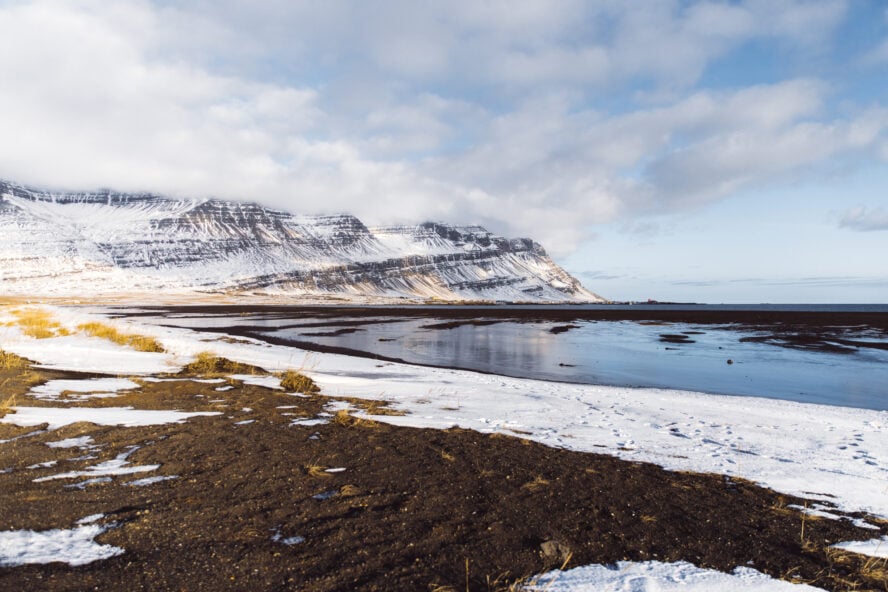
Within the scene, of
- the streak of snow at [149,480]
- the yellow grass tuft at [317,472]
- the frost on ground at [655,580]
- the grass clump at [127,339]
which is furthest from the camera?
the grass clump at [127,339]

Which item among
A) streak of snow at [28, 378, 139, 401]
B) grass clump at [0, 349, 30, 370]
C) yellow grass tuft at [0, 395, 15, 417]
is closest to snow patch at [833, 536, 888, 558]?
yellow grass tuft at [0, 395, 15, 417]

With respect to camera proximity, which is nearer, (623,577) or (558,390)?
(623,577)

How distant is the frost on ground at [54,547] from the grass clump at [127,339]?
1834 cm

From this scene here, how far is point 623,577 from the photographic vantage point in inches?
166

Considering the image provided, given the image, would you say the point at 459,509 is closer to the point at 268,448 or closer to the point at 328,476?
the point at 328,476

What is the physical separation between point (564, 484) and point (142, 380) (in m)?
12.0

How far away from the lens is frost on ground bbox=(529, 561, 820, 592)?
4070 mm

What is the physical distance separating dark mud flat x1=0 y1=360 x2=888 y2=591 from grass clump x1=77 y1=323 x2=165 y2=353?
14.2 m

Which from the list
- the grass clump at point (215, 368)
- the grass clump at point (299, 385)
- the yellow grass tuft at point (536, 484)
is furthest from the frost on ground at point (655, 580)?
the grass clump at point (215, 368)

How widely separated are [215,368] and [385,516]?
42.6 ft

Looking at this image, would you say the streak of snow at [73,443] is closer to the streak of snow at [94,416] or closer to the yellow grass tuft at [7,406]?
the streak of snow at [94,416]

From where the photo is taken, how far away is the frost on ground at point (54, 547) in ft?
13.6

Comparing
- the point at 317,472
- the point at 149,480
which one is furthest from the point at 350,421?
the point at 149,480

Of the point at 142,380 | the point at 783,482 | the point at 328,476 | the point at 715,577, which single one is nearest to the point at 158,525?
the point at 328,476
